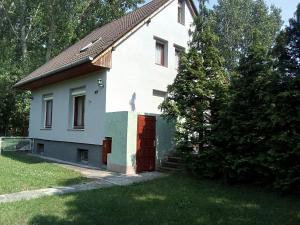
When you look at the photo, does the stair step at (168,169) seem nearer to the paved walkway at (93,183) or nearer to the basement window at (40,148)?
the paved walkway at (93,183)

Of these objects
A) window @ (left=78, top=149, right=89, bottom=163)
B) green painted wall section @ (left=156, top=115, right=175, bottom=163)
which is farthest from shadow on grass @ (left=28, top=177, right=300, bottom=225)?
window @ (left=78, top=149, right=89, bottom=163)

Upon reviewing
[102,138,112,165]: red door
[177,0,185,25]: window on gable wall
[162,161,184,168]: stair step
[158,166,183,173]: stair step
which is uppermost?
[177,0,185,25]: window on gable wall

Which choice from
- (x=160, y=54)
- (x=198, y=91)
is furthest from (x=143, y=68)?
(x=198, y=91)

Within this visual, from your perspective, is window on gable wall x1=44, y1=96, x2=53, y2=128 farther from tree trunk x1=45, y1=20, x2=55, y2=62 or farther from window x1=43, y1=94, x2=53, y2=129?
tree trunk x1=45, y1=20, x2=55, y2=62

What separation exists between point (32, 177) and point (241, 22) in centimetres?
2991

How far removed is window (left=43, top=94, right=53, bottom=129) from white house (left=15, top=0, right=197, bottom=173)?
5.4 inches

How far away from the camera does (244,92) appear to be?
10672 millimetres

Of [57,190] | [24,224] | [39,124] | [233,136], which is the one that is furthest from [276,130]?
[39,124]

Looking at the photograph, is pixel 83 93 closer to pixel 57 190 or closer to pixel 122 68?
pixel 122 68

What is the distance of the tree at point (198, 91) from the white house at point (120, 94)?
4.20 feet

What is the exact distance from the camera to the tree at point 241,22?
3575cm

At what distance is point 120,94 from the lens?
14.8 m

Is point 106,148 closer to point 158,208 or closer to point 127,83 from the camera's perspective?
point 127,83

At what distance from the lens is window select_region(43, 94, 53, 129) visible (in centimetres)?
1990
